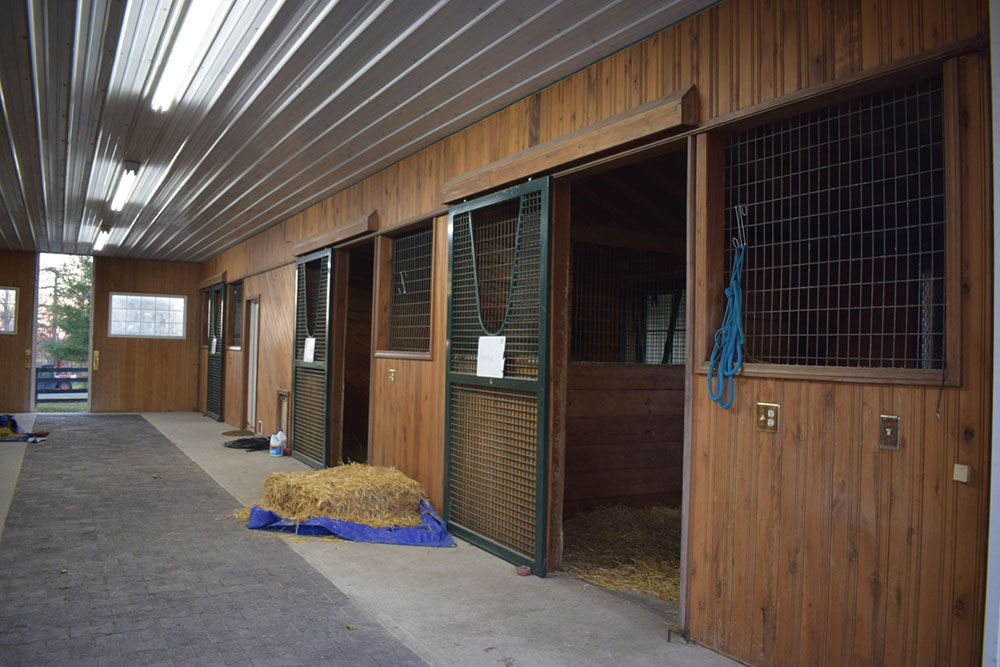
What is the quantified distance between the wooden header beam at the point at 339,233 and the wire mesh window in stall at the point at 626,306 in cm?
166

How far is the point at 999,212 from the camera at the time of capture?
5.94 ft

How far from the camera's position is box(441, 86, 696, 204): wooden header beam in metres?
2.87

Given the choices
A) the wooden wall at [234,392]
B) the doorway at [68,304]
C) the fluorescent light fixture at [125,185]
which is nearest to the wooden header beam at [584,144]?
the fluorescent light fixture at [125,185]

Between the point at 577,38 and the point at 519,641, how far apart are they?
2583 millimetres

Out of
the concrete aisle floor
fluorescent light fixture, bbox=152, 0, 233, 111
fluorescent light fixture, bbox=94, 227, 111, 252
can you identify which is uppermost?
fluorescent light fixture, bbox=152, 0, 233, 111

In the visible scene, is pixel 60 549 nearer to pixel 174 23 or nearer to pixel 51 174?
pixel 174 23

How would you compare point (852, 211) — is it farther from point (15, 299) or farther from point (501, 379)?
point (15, 299)

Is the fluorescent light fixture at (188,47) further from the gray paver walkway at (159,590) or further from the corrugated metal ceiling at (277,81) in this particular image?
the gray paver walkway at (159,590)

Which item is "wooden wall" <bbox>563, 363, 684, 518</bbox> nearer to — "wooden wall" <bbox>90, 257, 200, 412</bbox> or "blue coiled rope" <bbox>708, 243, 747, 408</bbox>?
"blue coiled rope" <bbox>708, 243, 747, 408</bbox>

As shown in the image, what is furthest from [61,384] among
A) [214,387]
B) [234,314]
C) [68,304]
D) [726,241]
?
[726,241]

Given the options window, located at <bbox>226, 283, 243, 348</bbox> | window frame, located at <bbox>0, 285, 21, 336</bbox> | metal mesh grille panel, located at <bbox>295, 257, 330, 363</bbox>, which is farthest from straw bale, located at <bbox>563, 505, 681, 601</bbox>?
window frame, located at <bbox>0, 285, 21, 336</bbox>

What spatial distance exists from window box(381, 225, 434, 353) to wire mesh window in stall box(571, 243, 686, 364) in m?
1.23

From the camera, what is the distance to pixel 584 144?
3.39m

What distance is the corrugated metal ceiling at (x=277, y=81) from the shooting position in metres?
3.14
